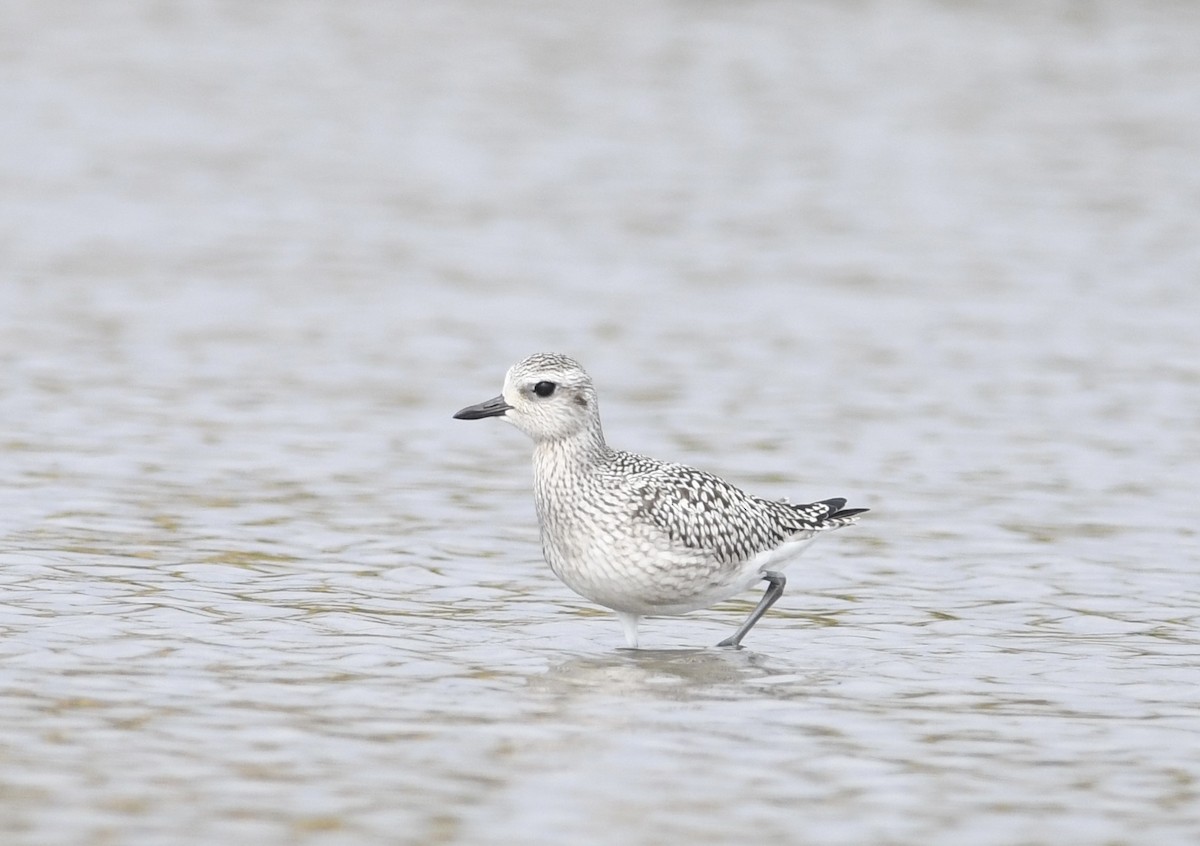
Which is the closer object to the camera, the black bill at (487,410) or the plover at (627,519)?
the plover at (627,519)

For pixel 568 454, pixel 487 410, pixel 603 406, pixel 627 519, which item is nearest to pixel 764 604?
pixel 627 519

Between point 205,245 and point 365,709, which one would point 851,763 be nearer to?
point 365,709

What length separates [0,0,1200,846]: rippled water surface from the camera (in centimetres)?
862

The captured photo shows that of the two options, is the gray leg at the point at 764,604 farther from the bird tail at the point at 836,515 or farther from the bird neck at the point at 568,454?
the bird neck at the point at 568,454

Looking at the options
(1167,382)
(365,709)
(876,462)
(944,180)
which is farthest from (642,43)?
(365,709)

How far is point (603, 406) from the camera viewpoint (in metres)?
16.9

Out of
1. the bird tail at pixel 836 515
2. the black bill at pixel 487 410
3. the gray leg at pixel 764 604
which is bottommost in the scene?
the gray leg at pixel 764 604

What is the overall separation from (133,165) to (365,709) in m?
17.1

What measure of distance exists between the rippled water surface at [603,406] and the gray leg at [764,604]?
0.54ft

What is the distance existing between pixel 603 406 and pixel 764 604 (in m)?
5.60

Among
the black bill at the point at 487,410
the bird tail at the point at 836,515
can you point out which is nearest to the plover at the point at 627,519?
the black bill at the point at 487,410

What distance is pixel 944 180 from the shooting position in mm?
26812

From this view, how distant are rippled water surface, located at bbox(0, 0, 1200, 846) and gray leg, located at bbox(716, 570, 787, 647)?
0.54ft

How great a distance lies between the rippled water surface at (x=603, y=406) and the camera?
8625 mm
